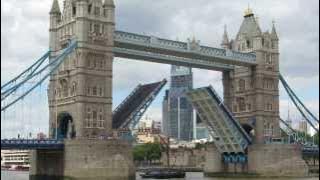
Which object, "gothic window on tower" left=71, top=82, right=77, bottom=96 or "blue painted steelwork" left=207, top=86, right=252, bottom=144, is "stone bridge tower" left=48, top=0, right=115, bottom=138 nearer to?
"gothic window on tower" left=71, top=82, right=77, bottom=96

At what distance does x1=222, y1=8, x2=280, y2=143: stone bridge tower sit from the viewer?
80188mm

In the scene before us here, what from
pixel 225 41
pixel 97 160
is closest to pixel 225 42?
pixel 225 41

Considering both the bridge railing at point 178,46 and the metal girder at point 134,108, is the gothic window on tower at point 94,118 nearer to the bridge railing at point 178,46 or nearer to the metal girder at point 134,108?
the metal girder at point 134,108

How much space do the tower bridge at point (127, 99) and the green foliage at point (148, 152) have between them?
177ft

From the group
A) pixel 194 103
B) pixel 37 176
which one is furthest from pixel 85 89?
pixel 194 103

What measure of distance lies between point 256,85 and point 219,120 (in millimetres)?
9163

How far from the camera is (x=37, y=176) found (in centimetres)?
6625

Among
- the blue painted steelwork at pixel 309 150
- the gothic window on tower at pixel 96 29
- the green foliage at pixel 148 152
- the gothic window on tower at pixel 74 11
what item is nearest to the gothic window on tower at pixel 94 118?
the gothic window on tower at pixel 96 29

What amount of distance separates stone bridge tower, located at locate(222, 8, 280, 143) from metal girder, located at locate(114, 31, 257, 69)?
2.14 meters

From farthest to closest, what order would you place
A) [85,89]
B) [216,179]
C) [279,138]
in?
[279,138], [216,179], [85,89]

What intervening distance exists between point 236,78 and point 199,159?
58.7 meters

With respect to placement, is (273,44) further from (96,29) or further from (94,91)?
(94,91)

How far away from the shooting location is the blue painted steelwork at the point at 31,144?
5741 centimetres

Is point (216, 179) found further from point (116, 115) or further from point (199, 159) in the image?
point (199, 159)
